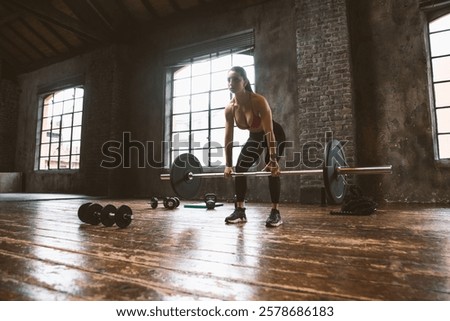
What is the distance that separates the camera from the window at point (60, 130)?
7.71 metres

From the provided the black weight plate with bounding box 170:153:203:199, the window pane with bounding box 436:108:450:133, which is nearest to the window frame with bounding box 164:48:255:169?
the black weight plate with bounding box 170:153:203:199

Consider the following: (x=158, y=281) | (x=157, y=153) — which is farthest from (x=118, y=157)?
(x=158, y=281)

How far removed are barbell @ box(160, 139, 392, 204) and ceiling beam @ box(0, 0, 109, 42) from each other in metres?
5.14

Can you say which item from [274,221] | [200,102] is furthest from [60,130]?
[274,221]

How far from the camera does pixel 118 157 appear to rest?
666cm

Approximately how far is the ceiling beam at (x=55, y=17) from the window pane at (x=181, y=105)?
2.46 metres

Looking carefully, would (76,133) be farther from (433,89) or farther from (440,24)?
(440,24)

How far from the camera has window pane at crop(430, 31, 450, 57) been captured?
424 cm

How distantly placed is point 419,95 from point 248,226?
360 centimetres

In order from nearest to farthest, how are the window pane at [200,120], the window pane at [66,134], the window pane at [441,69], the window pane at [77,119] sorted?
the window pane at [441,69]
the window pane at [200,120]
the window pane at [77,119]
the window pane at [66,134]

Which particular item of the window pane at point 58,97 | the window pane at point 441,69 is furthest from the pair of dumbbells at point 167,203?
the window pane at point 58,97

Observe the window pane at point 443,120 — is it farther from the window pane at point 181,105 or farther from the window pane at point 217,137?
the window pane at point 181,105

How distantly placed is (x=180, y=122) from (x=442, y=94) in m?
4.64

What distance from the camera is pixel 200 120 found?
5.94 meters
